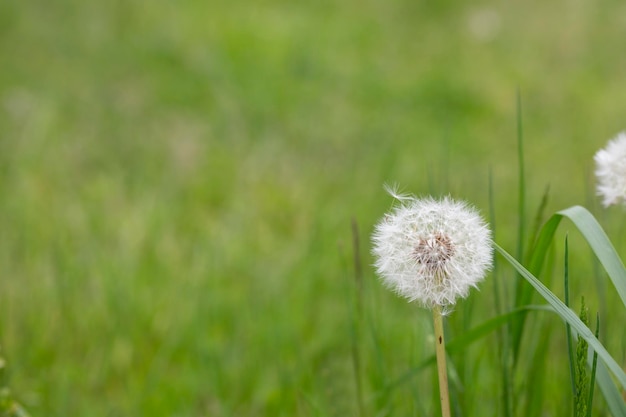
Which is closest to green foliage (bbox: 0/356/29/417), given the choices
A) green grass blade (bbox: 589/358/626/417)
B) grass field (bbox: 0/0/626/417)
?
grass field (bbox: 0/0/626/417)

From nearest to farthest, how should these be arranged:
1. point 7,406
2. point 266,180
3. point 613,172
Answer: point 613,172 < point 7,406 < point 266,180

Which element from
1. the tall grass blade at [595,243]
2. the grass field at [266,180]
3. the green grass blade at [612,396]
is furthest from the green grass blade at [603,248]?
the grass field at [266,180]

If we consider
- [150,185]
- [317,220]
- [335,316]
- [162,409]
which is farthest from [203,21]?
[162,409]

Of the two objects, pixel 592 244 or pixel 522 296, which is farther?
pixel 522 296

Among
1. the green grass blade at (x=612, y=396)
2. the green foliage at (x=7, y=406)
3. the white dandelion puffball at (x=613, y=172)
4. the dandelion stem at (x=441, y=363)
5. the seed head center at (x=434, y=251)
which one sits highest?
the white dandelion puffball at (x=613, y=172)

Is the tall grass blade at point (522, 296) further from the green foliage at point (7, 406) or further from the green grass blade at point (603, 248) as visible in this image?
the green foliage at point (7, 406)

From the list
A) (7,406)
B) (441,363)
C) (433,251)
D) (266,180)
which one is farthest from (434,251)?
(266,180)

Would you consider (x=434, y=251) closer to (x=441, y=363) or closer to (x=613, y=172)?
(x=441, y=363)
